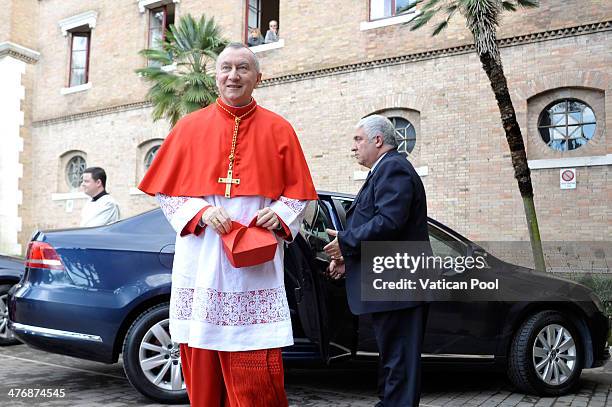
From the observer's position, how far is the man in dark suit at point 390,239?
11.7ft

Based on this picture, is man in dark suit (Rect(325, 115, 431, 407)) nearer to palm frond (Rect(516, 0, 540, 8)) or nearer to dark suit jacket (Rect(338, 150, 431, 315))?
dark suit jacket (Rect(338, 150, 431, 315))

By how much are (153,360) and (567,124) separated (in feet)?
33.2

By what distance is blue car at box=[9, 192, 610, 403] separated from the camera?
4.62 metres

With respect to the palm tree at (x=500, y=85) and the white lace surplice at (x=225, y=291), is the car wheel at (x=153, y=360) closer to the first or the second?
the white lace surplice at (x=225, y=291)

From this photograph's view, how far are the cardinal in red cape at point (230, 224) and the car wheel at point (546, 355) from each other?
3.31 m

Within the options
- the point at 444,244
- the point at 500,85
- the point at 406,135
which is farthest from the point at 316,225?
the point at 406,135

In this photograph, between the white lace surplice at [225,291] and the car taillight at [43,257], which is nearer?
the white lace surplice at [225,291]

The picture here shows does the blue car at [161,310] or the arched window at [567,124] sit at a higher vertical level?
the arched window at [567,124]

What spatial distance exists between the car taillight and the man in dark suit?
2.34m

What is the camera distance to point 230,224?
2514mm

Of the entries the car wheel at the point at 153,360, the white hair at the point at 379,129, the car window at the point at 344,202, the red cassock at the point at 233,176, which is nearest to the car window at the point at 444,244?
the car window at the point at 344,202

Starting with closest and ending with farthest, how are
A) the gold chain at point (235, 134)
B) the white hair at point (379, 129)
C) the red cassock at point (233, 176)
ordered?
1. the red cassock at point (233, 176)
2. the gold chain at point (235, 134)
3. the white hair at point (379, 129)

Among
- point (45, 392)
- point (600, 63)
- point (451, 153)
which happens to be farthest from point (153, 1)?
point (45, 392)

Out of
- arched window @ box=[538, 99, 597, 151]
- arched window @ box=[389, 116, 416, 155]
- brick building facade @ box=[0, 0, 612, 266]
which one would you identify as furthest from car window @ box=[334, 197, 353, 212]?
arched window @ box=[389, 116, 416, 155]
